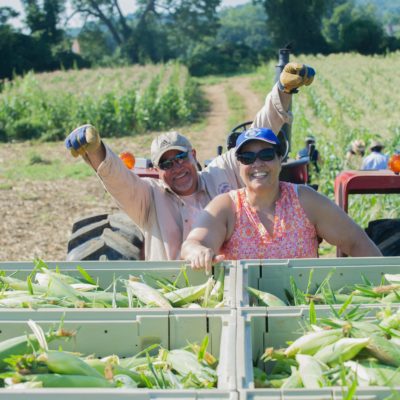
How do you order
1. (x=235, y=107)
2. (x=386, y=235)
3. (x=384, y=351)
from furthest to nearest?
(x=235, y=107)
(x=386, y=235)
(x=384, y=351)

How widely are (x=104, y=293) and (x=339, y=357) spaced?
1117 millimetres

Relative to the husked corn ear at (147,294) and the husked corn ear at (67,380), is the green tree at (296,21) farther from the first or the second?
the husked corn ear at (67,380)

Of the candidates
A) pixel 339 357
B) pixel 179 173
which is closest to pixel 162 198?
pixel 179 173

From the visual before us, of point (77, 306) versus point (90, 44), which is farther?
point (90, 44)

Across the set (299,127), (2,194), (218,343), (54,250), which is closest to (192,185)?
(218,343)

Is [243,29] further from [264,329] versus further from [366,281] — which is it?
[264,329]

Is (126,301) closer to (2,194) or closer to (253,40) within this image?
(2,194)

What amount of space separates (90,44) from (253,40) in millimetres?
75822

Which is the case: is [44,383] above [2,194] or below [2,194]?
above

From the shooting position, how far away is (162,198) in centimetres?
443

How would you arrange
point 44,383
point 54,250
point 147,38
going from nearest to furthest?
point 44,383
point 54,250
point 147,38

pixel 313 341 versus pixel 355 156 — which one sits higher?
pixel 313 341

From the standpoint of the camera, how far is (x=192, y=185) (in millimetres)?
4391

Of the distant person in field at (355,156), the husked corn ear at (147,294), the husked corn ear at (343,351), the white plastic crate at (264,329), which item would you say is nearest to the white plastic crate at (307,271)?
the husked corn ear at (147,294)
